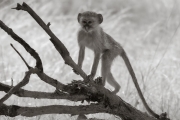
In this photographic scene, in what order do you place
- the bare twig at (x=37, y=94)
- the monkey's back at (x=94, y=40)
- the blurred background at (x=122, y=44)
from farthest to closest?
the blurred background at (x=122, y=44) → the monkey's back at (x=94, y=40) → the bare twig at (x=37, y=94)

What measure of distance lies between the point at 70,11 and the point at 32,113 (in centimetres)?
836

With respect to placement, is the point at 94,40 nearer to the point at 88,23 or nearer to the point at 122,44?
the point at 88,23

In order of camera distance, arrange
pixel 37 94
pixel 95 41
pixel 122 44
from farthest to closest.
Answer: pixel 122 44 < pixel 95 41 < pixel 37 94

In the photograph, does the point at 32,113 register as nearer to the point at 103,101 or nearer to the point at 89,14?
the point at 103,101

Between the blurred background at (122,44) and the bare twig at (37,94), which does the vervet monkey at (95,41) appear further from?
the bare twig at (37,94)

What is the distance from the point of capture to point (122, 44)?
8.58 meters

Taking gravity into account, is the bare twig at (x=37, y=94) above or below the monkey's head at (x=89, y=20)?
below

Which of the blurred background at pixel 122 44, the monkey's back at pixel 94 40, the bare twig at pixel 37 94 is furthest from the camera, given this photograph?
the blurred background at pixel 122 44

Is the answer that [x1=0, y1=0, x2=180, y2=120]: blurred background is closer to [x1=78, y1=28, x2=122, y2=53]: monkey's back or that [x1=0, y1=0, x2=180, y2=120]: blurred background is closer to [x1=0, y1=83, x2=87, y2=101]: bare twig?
[x1=78, y1=28, x2=122, y2=53]: monkey's back

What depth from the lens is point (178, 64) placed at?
7.36 metres

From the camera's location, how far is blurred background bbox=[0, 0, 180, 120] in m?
6.04

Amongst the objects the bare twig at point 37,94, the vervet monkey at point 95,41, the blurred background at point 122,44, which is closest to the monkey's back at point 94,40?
the vervet monkey at point 95,41

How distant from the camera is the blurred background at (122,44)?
19.8 ft

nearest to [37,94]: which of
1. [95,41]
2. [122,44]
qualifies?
[95,41]
